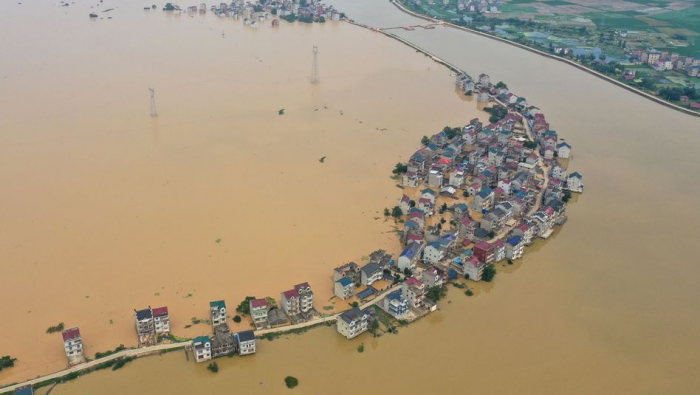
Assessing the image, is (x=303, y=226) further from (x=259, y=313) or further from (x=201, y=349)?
(x=201, y=349)

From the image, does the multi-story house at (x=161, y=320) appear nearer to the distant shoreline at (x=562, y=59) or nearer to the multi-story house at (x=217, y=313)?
the multi-story house at (x=217, y=313)

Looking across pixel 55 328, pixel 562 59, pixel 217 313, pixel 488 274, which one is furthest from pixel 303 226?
pixel 562 59

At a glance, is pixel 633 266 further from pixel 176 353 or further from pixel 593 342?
pixel 176 353

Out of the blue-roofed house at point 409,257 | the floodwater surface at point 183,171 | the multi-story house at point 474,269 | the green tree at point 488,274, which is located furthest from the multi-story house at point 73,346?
the green tree at point 488,274

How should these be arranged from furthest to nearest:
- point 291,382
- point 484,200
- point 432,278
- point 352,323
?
1. point 484,200
2. point 432,278
3. point 352,323
4. point 291,382

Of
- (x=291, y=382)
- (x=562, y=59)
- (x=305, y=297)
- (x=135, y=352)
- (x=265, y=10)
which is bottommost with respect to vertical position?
(x=291, y=382)

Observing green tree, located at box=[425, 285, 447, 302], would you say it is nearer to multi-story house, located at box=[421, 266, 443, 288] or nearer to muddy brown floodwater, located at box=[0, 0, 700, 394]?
multi-story house, located at box=[421, 266, 443, 288]
